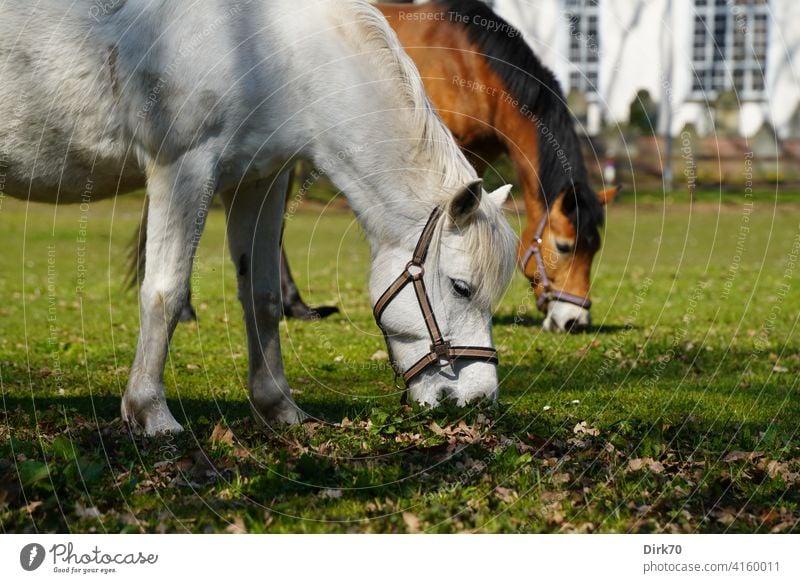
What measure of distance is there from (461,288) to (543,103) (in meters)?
5.16

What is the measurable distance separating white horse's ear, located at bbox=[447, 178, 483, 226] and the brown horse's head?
5.12m

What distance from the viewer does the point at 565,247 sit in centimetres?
1102

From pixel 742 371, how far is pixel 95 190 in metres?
5.95

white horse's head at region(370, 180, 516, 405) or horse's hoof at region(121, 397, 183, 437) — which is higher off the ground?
white horse's head at region(370, 180, 516, 405)

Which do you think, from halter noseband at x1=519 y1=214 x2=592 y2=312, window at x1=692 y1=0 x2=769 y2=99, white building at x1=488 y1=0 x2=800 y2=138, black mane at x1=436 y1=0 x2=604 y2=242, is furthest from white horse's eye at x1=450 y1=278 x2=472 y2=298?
window at x1=692 y1=0 x2=769 y2=99

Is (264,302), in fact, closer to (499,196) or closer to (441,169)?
(441,169)

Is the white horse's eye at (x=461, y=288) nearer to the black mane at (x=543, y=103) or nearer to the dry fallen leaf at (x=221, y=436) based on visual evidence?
the dry fallen leaf at (x=221, y=436)

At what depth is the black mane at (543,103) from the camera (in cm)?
1042

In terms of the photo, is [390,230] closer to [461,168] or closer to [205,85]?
[461,168]

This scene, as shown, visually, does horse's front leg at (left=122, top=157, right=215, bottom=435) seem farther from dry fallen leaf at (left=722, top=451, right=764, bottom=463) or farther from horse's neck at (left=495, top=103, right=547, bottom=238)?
horse's neck at (left=495, top=103, right=547, bottom=238)

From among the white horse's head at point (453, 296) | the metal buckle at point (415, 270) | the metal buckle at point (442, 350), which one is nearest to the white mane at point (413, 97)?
the white horse's head at point (453, 296)

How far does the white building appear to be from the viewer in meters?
28.2
